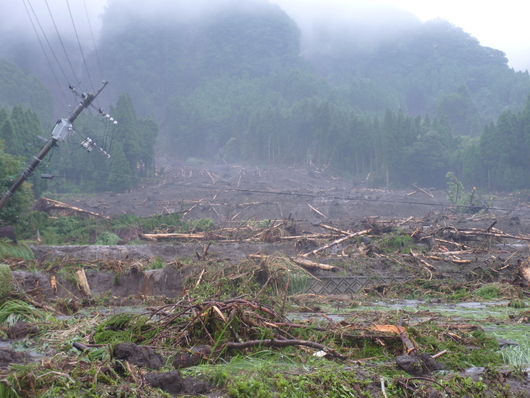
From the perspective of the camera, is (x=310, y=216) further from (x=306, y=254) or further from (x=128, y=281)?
(x=128, y=281)

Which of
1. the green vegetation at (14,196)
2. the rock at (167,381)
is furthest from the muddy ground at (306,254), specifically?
the green vegetation at (14,196)

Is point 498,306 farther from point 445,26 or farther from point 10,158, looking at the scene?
point 445,26

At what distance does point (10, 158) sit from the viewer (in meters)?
21.0

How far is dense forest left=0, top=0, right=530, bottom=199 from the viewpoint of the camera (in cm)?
5238

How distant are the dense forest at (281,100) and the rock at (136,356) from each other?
29492 millimetres

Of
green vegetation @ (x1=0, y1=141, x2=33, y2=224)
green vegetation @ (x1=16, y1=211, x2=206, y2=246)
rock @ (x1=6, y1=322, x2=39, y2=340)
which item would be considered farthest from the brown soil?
rock @ (x1=6, y1=322, x2=39, y2=340)

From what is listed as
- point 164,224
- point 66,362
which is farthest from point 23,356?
point 164,224

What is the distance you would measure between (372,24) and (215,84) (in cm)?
9645

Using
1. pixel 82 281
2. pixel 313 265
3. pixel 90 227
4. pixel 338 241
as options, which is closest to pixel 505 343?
pixel 313 265

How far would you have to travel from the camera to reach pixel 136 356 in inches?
195

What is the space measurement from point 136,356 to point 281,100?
292 feet

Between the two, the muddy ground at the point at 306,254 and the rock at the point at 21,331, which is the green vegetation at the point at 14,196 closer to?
the muddy ground at the point at 306,254

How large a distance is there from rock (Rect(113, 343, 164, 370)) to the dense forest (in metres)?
29.5

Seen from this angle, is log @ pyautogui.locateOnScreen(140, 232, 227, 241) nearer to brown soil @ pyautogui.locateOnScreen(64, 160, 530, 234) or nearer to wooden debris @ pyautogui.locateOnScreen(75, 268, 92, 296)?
brown soil @ pyautogui.locateOnScreen(64, 160, 530, 234)
